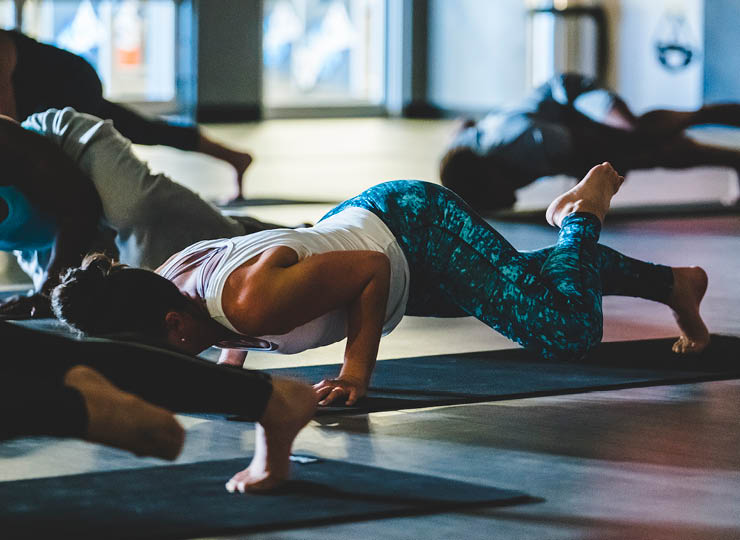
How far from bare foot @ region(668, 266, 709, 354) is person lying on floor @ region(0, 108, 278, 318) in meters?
1.15

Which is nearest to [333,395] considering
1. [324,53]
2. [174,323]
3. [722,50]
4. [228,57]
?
[174,323]

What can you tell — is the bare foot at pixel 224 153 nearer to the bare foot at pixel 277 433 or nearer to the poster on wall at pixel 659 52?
the bare foot at pixel 277 433

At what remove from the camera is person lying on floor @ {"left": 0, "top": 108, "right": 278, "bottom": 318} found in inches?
123

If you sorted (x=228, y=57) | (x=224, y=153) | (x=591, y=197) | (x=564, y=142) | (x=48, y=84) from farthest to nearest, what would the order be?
(x=228, y=57)
(x=564, y=142)
(x=224, y=153)
(x=48, y=84)
(x=591, y=197)

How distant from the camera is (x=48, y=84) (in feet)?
A: 12.5

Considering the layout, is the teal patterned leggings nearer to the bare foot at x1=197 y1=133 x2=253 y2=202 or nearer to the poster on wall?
the bare foot at x1=197 y1=133 x2=253 y2=202

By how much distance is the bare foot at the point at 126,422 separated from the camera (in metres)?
1.53

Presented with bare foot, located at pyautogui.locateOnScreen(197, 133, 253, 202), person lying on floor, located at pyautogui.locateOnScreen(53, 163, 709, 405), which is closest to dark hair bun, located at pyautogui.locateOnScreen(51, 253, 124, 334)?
person lying on floor, located at pyautogui.locateOnScreen(53, 163, 709, 405)

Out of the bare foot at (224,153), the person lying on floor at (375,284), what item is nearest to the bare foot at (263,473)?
the person lying on floor at (375,284)

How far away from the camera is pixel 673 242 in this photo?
4641mm

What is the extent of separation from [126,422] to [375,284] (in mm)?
905

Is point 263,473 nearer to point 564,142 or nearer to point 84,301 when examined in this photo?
point 84,301

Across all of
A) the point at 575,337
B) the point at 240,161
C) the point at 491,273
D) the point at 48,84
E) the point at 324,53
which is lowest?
the point at 575,337

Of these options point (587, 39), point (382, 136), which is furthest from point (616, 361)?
point (587, 39)
